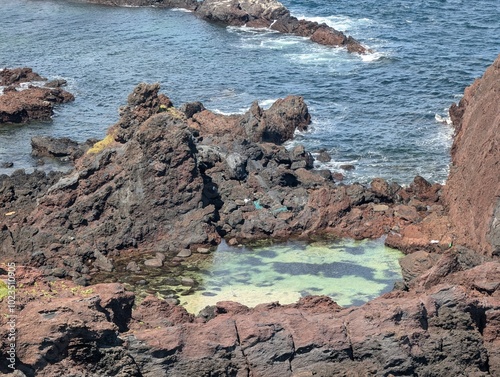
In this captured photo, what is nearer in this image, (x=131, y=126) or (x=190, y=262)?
(x=190, y=262)

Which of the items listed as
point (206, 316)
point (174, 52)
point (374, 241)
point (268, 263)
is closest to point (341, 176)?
point (374, 241)

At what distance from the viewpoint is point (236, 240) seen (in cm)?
4150

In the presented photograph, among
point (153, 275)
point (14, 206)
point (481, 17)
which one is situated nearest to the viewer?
point (153, 275)

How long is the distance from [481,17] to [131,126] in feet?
176

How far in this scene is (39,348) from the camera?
22359 mm

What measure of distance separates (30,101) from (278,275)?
34047 mm

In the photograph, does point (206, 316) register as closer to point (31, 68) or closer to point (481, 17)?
point (31, 68)

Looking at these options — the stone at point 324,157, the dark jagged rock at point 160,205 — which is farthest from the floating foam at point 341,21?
the dark jagged rock at point 160,205

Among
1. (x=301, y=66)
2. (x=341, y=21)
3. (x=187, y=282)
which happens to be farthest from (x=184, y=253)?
(x=341, y=21)

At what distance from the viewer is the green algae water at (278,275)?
116 feet

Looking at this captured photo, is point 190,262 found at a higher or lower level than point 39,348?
lower

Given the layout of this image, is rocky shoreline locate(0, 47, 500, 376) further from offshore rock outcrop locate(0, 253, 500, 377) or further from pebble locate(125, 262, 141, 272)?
pebble locate(125, 262, 141, 272)

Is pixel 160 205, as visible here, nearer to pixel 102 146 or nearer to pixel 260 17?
pixel 102 146

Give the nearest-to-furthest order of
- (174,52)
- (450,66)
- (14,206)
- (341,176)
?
(14,206) → (341,176) → (450,66) → (174,52)
